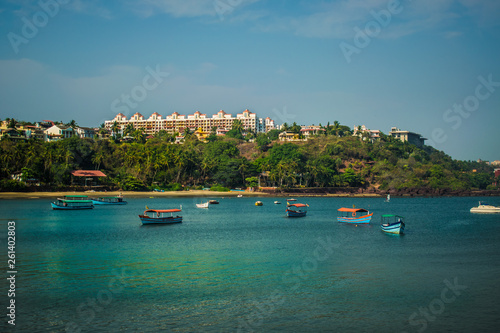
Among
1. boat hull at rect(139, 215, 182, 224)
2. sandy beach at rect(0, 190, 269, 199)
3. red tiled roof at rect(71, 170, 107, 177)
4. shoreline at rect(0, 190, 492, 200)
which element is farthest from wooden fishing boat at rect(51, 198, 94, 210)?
red tiled roof at rect(71, 170, 107, 177)

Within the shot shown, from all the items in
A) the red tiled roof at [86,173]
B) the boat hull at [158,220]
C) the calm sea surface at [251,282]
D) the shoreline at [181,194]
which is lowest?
the calm sea surface at [251,282]

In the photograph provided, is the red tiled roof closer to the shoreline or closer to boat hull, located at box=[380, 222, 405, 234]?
the shoreline

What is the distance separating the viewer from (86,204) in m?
77.1

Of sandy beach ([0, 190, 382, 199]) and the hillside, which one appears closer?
sandy beach ([0, 190, 382, 199])

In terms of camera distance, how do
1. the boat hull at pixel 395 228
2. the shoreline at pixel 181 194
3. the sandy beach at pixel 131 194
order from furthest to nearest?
the shoreline at pixel 181 194 → the sandy beach at pixel 131 194 → the boat hull at pixel 395 228

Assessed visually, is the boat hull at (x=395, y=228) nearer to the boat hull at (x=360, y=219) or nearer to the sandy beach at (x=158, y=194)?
the boat hull at (x=360, y=219)

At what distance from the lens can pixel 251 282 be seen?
2598cm

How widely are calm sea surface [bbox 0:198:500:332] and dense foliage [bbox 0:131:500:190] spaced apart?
62.8m

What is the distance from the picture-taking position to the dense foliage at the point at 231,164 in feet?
341

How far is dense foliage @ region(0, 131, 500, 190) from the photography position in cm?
10381

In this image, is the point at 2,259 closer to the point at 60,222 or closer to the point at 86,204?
the point at 60,222

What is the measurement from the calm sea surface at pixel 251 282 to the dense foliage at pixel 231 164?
6276cm

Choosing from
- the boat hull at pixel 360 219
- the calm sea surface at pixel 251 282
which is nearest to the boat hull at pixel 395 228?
the calm sea surface at pixel 251 282

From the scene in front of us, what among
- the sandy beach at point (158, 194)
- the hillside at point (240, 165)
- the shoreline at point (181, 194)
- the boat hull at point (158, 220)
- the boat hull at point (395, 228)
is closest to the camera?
the boat hull at point (395, 228)
